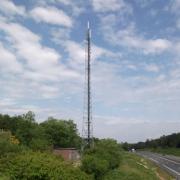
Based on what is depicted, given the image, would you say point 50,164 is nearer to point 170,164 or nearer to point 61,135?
point 61,135

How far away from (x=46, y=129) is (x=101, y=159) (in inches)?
2489

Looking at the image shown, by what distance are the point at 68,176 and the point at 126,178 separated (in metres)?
17.8

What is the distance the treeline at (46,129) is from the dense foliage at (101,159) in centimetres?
2145

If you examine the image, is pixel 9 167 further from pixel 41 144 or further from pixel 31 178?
pixel 41 144

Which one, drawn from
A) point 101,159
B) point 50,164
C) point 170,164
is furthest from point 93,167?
point 170,164

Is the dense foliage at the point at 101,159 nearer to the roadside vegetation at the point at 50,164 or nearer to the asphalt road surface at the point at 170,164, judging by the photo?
the roadside vegetation at the point at 50,164

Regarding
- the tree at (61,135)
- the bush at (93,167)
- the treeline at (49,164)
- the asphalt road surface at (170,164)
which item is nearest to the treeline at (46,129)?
the tree at (61,135)

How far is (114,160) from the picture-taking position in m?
55.9

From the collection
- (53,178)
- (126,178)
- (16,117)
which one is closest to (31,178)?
(53,178)

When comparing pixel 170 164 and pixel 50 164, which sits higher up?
pixel 170 164

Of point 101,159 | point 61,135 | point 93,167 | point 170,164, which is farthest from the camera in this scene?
point 61,135

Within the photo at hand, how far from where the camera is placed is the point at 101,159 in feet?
146

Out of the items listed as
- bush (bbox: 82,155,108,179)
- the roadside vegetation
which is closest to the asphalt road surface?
the roadside vegetation

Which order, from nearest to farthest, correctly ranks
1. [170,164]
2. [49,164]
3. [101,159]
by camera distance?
[49,164] < [101,159] < [170,164]
